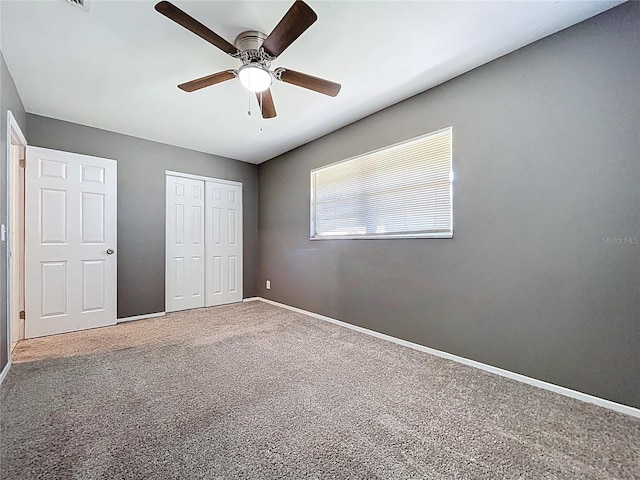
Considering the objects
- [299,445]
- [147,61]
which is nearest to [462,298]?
[299,445]

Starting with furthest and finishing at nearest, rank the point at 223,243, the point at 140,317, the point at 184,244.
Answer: the point at 223,243 → the point at 184,244 → the point at 140,317

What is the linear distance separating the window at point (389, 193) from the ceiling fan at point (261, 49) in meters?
1.14

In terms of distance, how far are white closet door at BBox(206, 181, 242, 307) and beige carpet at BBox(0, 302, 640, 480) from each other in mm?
1997

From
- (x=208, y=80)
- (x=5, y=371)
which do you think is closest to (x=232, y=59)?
(x=208, y=80)

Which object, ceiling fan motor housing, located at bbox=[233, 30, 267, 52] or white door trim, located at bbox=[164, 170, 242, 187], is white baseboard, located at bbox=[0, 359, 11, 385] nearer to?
white door trim, located at bbox=[164, 170, 242, 187]

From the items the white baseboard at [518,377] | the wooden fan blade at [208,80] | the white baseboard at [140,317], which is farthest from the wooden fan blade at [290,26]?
the white baseboard at [140,317]

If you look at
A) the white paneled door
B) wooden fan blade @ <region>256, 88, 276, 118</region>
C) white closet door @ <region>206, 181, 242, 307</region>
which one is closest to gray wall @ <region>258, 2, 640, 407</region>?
wooden fan blade @ <region>256, 88, 276, 118</region>

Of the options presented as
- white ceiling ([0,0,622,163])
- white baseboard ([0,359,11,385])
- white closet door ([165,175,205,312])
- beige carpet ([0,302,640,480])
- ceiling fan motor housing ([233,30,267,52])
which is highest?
white ceiling ([0,0,622,163])

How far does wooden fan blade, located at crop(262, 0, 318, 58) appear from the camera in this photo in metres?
1.47

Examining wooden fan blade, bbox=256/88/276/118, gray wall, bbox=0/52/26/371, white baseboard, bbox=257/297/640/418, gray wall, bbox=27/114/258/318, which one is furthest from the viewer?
gray wall, bbox=27/114/258/318

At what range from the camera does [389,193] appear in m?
3.17

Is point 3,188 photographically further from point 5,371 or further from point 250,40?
point 250,40

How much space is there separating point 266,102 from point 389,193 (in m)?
1.55

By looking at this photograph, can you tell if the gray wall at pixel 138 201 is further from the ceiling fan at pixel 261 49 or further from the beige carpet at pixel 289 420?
the ceiling fan at pixel 261 49
